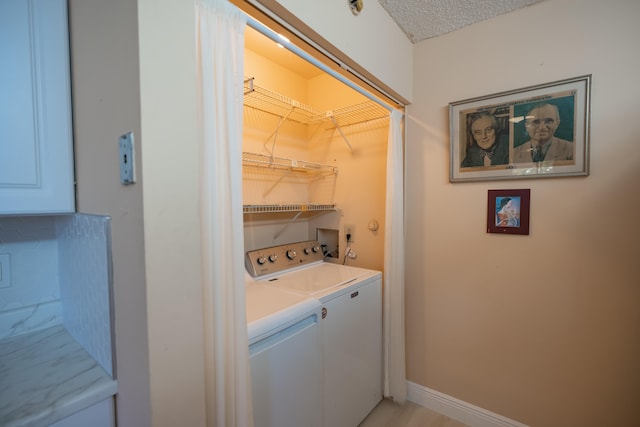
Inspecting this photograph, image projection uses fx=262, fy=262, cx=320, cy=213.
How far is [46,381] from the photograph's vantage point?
728mm

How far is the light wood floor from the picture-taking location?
5.60 ft

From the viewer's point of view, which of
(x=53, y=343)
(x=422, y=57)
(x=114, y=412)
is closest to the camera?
(x=114, y=412)

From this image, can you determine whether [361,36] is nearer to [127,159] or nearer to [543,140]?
[543,140]

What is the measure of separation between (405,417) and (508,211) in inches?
59.2

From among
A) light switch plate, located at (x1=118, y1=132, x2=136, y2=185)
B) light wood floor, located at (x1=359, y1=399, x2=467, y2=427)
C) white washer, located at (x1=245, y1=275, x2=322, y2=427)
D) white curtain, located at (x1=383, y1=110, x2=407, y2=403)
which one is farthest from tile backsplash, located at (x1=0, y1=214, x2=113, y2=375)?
light wood floor, located at (x1=359, y1=399, x2=467, y2=427)

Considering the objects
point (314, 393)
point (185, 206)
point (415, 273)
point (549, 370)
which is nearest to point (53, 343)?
point (185, 206)

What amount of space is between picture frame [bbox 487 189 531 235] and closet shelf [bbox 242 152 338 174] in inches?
46.6

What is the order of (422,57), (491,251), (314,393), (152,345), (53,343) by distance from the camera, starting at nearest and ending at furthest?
(152,345) < (53,343) < (314,393) < (491,251) < (422,57)

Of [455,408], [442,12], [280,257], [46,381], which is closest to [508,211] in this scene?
[442,12]

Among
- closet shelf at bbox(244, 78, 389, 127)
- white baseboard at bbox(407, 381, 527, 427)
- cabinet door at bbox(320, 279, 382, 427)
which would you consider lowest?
white baseboard at bbox(407, 381, 527, 427)

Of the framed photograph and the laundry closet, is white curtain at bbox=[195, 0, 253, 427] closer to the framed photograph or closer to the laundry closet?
the laundry closet

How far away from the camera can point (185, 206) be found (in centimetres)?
66

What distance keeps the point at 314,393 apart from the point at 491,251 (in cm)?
132

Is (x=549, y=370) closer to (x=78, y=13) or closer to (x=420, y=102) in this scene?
(x=420, y=102)
